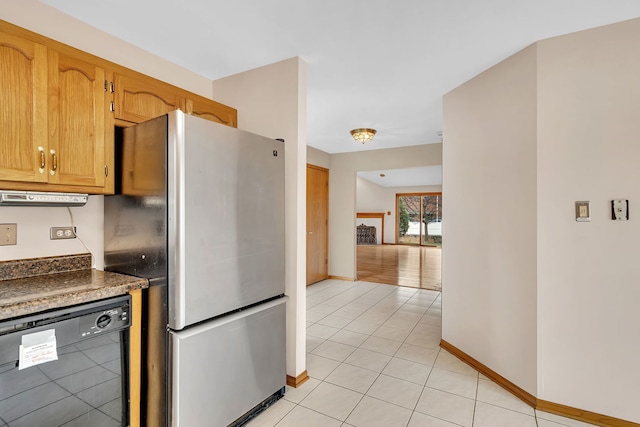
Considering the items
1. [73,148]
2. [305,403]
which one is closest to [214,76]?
[73,148]

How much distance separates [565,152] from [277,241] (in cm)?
198

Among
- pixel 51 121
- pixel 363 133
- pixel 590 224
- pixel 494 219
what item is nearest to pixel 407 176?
pixel 363 133

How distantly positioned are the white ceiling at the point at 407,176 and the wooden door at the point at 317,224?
221cm

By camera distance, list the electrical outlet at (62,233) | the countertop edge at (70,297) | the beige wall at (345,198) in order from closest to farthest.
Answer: the countertop edge at (70,297)
the electrical outlet at (62,233)
the beige wall at (345,198)

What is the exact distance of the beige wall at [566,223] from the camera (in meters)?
1.83

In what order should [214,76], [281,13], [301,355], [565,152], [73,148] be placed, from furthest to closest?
1. [214,76]
2. [301,355]
3. [565,152]
4. [281,13]
5. [73,148]

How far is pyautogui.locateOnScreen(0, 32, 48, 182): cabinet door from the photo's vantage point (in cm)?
141

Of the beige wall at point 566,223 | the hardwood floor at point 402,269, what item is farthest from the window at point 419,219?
the beige wall at point 566,223

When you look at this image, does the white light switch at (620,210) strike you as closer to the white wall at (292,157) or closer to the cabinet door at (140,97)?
the white wall at (292,157)

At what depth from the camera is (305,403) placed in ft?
6.86

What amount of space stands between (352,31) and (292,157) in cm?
93

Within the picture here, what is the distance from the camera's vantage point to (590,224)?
1906 mm

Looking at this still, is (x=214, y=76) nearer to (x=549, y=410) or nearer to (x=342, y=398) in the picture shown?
(x=342, y=398)

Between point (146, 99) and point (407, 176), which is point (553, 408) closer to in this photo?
point (146, 99)
